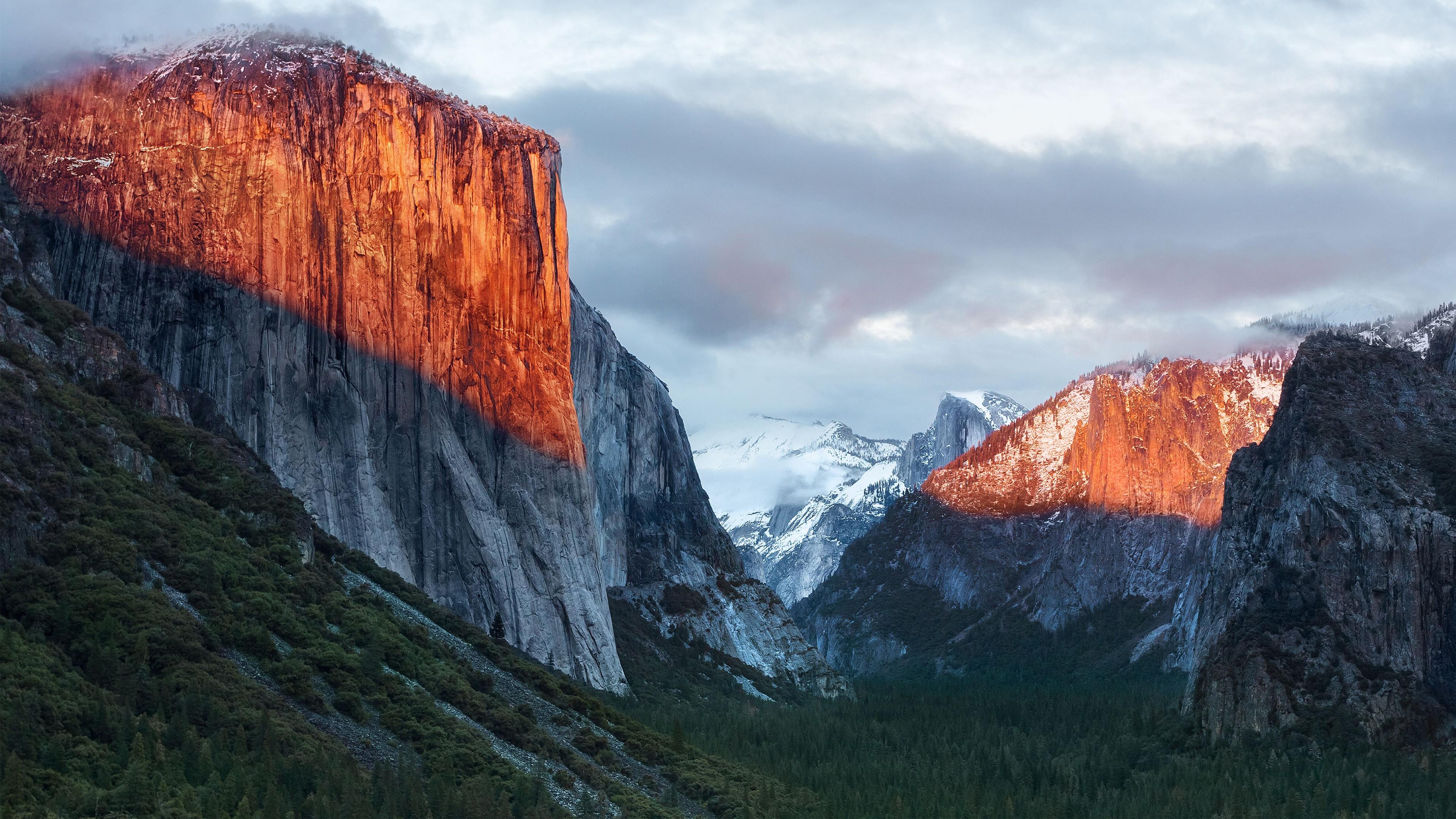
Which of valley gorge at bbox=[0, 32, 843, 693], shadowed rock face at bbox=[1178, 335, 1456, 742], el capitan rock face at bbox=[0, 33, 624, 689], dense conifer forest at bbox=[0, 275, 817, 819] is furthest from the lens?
shadowed rock face at bbox=[1178, 335, 1456, 742]

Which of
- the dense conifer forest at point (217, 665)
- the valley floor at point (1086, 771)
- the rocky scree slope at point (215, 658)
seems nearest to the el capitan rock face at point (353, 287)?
the rocky scree slope at point (215, 658)

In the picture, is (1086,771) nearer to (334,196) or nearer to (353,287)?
(353,287)

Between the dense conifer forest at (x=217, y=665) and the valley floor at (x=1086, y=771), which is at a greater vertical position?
the dense conifer forest at (x=217, y=665)

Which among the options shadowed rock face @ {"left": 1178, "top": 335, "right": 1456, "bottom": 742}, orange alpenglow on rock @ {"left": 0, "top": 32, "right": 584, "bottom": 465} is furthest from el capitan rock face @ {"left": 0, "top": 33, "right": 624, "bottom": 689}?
shadowed rock face @ {"left": 1178, "top": 335, "right": 1456, "bottom": 742}

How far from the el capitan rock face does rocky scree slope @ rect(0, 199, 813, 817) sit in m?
11.1

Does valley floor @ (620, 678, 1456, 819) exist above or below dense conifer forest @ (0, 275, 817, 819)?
below

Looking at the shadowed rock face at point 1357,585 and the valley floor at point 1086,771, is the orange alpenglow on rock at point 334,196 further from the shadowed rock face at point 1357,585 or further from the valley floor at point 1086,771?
the shadowed rock face at point 1357,585

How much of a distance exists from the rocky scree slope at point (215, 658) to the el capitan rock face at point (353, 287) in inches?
439

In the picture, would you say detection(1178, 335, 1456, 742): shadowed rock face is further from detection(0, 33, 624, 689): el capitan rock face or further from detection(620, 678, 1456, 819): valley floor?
detection(0, 33, 624, 689): el capitan rock face

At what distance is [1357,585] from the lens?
182875 mm

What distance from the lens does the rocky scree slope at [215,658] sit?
81.2 meters

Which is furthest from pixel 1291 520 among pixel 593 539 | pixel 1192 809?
pixel 593 539

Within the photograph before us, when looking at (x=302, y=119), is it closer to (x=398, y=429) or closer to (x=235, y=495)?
(x=398, y=429)

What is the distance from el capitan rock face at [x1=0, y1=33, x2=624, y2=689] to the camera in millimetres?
143000
